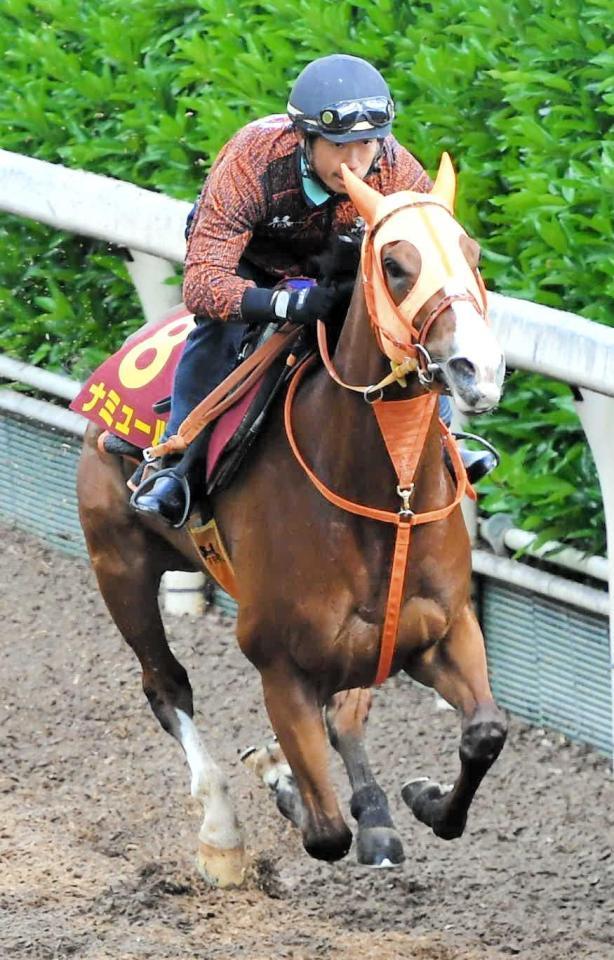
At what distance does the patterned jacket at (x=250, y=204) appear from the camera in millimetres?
5621

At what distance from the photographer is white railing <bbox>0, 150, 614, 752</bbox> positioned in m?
6.31

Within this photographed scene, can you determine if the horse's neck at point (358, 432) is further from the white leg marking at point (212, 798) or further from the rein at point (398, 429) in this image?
the white leg marking at point (212, 798)

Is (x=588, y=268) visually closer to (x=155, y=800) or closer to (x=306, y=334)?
(x=306, y=334)

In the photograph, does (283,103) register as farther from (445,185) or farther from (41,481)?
(445,185)

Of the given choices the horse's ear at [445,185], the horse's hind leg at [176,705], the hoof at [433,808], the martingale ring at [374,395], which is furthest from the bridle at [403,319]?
the horse's hind leg at [176,705]

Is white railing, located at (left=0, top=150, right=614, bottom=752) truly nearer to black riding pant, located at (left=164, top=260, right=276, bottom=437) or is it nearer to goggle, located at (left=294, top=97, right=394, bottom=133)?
black riding pant, located at (left=164, top=260, right=276, bottom=437)

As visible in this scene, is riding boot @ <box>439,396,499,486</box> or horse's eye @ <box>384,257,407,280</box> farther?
riding boot @ <box>439,396,499,486</box>

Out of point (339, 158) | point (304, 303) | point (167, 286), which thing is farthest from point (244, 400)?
point (167, 286)

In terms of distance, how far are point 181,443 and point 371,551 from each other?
78cm

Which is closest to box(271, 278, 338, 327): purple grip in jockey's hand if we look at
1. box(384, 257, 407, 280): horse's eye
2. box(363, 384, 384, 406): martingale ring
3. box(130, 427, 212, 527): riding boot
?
box(363, 384, 384, 406): martingale ring

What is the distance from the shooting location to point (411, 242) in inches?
195

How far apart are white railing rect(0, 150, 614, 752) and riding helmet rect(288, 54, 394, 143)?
118 cm

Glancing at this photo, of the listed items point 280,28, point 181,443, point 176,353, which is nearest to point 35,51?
point 280,28

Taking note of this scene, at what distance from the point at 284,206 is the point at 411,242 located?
0.83 metres
